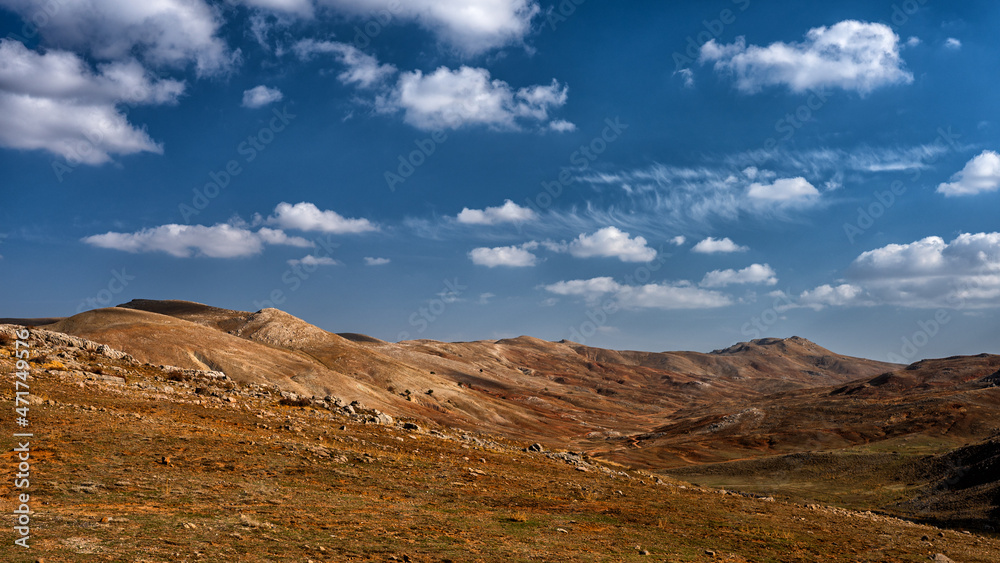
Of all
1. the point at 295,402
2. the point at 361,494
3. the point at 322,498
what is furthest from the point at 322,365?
the point at 322,498

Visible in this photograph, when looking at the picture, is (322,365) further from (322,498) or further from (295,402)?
(322,498)

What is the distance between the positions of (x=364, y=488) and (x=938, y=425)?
93.3 metres

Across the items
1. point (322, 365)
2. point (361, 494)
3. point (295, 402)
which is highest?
point (322, 365)

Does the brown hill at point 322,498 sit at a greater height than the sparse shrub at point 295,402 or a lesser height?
lesser

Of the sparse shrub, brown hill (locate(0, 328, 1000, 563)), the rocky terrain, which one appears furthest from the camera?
the sparse shrub

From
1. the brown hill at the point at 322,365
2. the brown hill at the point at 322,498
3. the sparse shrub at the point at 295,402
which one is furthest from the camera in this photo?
the brown hill at the point at 322,365

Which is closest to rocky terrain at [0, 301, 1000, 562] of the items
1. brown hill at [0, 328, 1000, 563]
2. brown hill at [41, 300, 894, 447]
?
brown hill at [0, 328, 1000, 563]

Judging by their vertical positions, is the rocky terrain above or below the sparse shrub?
below

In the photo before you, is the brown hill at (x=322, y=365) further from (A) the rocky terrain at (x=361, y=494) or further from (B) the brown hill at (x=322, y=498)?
(B) the brown hill at (x=322, y=498)

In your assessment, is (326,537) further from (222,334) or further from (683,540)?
(222,334)

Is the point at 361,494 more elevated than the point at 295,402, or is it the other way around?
the point at 295,402

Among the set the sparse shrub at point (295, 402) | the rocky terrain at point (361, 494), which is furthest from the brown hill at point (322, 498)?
the sparse shrub at point (295, 402)

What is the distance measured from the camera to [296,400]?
34.8 m

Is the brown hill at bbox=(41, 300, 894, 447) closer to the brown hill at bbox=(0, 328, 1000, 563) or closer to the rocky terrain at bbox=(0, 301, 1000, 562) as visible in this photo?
the rocky terrain at bbox=(0, 301, 1000, 562)
